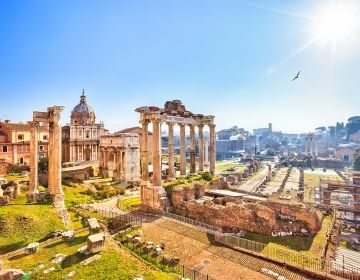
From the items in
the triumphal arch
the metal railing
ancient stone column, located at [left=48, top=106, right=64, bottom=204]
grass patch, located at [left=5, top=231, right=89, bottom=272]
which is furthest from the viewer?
the triumphal arch

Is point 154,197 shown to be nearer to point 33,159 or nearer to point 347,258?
point 33,159

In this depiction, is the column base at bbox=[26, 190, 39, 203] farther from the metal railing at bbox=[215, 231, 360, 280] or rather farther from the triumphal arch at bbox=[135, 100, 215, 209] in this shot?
the metal railing at bbox=[215, 231, 360, 280]

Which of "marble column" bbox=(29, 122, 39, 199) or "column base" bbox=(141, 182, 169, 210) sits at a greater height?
"marble column" bbox=(29, 122, 39, 199)

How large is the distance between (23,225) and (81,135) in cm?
4064

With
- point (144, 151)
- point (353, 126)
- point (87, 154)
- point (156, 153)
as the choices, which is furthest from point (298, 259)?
point (353, 126)

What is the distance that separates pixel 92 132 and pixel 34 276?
4782 centimetres

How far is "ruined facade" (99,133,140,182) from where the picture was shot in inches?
1652

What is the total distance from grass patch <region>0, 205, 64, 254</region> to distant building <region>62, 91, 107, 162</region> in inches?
1460

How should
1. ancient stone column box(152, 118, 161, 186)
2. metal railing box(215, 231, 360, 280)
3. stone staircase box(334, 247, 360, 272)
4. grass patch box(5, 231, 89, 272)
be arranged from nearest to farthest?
grass patch box(5, 231, 89, 272) < metal railing box(215, 231, 360, 280) < stone staircase box(334, 247, 360, 272) < ancient stone column box(152, 118, 161, 186)

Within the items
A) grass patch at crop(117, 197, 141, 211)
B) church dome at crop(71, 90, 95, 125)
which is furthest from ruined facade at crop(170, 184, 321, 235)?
church dome at crop(71, 90, 95, 125)

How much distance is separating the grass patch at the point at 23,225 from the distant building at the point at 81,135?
37077 mm

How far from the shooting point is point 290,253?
13.4 meters

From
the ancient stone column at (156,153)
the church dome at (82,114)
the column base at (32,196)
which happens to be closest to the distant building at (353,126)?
the church dome at (82,114)

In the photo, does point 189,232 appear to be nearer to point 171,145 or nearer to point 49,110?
point 171,145
